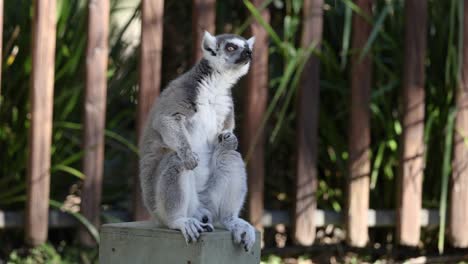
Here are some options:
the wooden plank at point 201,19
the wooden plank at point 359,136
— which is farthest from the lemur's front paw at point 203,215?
the wooden plank at point 359,136

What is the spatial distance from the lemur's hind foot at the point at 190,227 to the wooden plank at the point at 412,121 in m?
2.15

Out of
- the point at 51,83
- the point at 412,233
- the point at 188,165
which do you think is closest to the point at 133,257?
the point at 188,165

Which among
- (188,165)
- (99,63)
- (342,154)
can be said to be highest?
(99,63)

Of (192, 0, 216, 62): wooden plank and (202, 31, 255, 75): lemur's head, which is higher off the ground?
(192, 0, 216, 62): wooden plank

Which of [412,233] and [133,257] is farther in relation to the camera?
[412,233]

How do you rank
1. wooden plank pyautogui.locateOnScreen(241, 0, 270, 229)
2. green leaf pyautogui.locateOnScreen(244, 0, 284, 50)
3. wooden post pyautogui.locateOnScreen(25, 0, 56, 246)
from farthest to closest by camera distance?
wooden plank pyautogui.locateOnScreen(241, 0, 270, 229) → green leaf pyautogui.locateOnScreen(244, 0, 284, 50) → wooden post pyautogui.locateOnScreen(25, 0, 56, 246)

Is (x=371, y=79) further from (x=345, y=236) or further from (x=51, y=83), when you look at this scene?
(x=51, y=83)

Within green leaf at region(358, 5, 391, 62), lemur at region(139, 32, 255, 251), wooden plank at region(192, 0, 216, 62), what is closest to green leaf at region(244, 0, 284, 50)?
wooden plank at region(192, 0, 216, 62)

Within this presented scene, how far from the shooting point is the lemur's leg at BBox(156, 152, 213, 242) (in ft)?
11.6

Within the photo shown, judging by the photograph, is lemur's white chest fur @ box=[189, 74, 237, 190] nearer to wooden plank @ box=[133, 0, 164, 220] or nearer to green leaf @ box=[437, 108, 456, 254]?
wooden plank @ box=[133, 0, 164, 220]

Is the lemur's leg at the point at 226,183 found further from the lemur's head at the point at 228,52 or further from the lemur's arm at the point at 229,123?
the lemur's head at the point at 228,52

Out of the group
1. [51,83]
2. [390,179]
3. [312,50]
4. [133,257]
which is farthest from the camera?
[390,179]

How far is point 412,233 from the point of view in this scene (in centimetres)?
538

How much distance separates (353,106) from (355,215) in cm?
67
